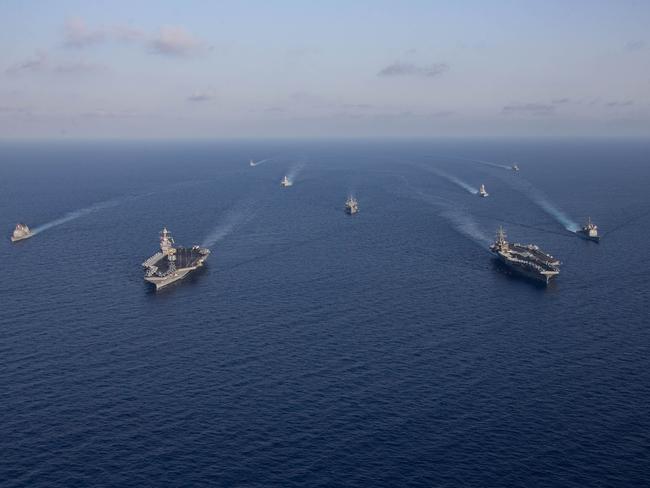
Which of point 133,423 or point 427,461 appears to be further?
point 133,423

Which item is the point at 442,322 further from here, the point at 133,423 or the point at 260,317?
the point at 133,423

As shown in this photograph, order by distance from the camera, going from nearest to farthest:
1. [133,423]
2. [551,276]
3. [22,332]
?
[133,423] → [22,332] → [551,276]

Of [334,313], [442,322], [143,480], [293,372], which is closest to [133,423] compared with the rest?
[143,480]

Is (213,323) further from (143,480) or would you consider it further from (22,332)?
(143,480)

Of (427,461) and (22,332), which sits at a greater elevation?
(22,332)

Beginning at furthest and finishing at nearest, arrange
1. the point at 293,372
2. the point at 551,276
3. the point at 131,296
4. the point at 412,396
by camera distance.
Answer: the point at 551,276, the point at 131,296, the point at 293,372, the point at 412,396

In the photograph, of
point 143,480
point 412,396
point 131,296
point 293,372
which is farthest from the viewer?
point 131,296

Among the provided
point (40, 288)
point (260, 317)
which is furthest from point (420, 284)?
point (40, 288)

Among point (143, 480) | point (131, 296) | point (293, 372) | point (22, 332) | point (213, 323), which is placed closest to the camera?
point (143, 480)

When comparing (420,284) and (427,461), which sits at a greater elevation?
(420,284)
